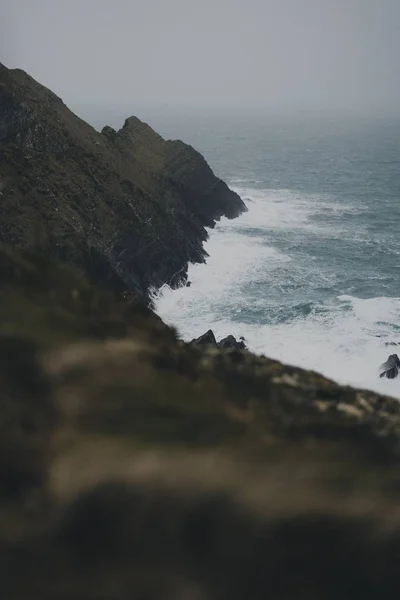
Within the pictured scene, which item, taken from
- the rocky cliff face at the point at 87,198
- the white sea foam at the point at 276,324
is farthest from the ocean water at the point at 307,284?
the rocky cliff face at the point at 87,198

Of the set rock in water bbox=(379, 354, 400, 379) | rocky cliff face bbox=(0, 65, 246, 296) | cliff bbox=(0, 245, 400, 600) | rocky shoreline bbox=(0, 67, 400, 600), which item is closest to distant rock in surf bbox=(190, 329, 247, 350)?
rocky cliff face bbox=(0, 65, 246, 296)

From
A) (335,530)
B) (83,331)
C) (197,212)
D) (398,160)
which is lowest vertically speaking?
(335,530)

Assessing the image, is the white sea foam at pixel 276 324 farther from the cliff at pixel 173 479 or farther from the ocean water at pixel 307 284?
the cliff at pixel 173 479

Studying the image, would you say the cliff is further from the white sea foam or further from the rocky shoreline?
the white sea foam

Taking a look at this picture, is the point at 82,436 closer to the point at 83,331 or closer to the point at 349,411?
the point at 83,331

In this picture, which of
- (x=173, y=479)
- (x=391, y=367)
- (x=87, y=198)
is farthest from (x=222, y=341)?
(x=173, y=479)

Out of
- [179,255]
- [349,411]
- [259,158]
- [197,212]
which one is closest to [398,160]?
[259,158]
